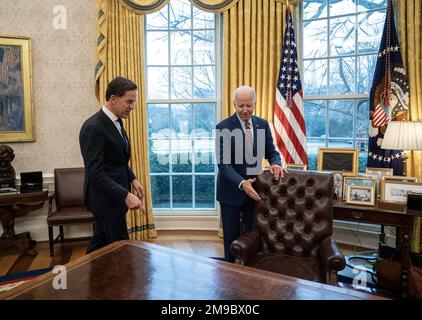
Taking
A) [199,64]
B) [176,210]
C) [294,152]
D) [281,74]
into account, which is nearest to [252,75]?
[281,74]

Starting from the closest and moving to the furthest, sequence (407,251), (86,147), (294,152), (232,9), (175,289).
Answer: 1. (175,289)
2. (86,147)
3. (407,251)
4. (294,152)
5. (232,9)

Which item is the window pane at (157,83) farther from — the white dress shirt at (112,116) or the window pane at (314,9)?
the white dress shirt at (112,116)

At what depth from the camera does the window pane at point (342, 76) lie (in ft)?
12.8

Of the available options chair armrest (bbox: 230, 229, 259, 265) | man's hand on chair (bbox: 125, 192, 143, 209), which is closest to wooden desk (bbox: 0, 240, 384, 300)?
man's hand on chair (bbox: 125, 192, 143, 209)

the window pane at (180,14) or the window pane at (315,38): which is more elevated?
the window pane at (180,14)

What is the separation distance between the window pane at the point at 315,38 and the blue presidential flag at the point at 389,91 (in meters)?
0.75

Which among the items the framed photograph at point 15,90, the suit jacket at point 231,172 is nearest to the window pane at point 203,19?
the framed photograph at point 15,90

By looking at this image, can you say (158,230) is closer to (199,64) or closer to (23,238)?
(23,238)

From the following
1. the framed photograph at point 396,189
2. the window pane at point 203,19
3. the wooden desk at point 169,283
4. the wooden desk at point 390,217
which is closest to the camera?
the wooden desk at point 169,283

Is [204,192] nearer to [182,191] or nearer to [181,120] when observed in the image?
[182,191]

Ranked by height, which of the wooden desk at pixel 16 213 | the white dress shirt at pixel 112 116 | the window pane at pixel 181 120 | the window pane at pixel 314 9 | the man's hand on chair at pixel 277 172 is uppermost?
the window pane at pixel 314 9

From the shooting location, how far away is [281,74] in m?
3.89

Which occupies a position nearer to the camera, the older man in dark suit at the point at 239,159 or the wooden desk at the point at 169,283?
the wooden desk at the point at 169,283
